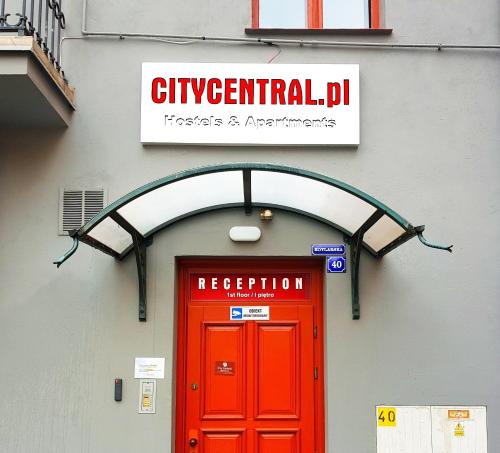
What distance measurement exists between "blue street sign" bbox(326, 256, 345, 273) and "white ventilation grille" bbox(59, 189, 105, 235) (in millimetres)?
2077

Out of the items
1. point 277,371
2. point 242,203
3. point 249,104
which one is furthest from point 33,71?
point 277,371

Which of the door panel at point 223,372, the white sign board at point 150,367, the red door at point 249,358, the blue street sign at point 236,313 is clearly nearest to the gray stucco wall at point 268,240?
the white sign board at point 150,367

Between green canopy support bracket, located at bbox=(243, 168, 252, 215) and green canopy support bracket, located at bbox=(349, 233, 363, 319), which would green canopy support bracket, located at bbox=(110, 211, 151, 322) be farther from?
green canopy support bracket, located at bbox=(349, 233, 363, 319)

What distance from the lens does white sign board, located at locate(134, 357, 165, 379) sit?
5.96 metres

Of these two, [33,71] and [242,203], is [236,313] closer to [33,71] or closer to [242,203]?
[242,203]

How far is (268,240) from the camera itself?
20.3 ft

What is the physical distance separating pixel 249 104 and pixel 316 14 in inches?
48.0

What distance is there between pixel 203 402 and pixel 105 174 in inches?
87.7

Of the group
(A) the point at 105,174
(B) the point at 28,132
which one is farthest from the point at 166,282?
(B) the point at 28,132

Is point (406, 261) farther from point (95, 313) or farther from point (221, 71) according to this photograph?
point (95, 313)

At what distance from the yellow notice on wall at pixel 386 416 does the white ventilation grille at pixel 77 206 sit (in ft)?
9.92

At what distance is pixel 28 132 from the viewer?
6.29 metres

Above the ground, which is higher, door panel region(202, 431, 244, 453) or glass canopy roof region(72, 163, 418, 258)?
glass canopy roof region(72, 163, 418, 258)

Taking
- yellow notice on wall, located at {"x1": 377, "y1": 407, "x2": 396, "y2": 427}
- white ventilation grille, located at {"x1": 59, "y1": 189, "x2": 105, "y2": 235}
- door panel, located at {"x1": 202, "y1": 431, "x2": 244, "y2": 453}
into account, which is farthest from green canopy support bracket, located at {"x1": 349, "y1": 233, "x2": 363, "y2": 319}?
white ventilation grille, located at {"x1": 59, "y1": 189, "x2": 105, "y2": 235}
